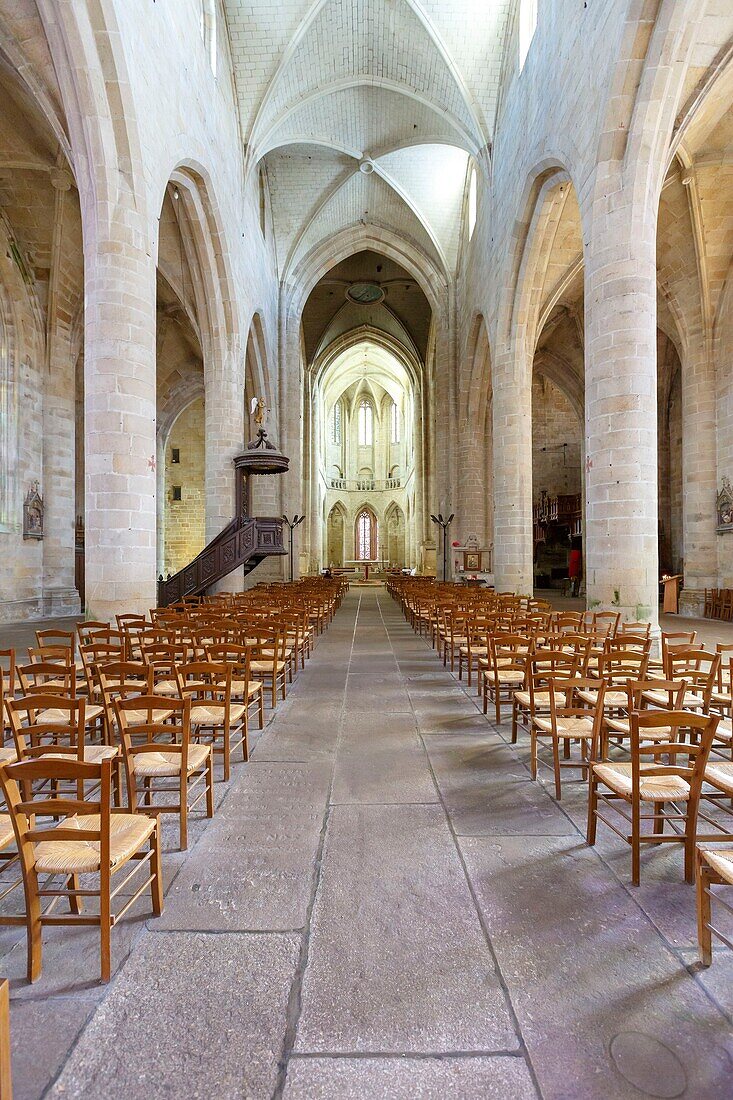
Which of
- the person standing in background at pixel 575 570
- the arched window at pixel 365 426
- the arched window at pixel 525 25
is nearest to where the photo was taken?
the arched window at pixel 525 25

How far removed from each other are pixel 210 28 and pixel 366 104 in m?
7.62

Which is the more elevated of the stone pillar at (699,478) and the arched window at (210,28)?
the arched window at (210,28)

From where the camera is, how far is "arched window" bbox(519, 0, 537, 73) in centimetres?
1356

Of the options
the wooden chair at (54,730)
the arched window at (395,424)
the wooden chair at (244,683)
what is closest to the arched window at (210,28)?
the wooden chair at (244,683)

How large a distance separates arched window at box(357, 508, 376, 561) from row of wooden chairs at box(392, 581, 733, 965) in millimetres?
41679

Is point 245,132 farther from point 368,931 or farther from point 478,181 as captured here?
point 368,931

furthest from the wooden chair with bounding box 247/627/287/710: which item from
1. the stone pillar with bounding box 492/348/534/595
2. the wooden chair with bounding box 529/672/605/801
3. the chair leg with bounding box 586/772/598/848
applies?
the stone pillar with bounding box 492/348/534/595

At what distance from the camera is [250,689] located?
16.3 feet

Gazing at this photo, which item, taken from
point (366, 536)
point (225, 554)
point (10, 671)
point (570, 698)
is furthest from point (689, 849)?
point (366, 536)

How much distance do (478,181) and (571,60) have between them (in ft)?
31.6

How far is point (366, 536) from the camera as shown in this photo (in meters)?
48.6

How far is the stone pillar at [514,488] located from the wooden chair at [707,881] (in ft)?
40.8

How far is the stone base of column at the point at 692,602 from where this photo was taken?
15.1 m

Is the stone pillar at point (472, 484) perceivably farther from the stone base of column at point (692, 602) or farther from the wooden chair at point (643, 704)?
the wooden chair at point (643, 704)
